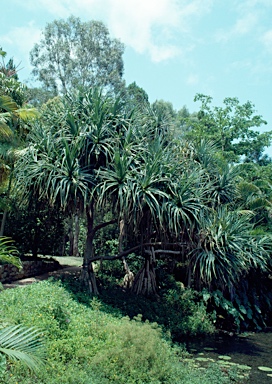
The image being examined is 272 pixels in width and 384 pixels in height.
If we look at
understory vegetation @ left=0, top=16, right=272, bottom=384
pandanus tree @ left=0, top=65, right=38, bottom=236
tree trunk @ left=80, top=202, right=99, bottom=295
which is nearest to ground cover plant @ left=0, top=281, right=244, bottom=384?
understory vegetation @ left=0, top=16, right=272, bottom=384

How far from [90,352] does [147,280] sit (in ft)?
20.6

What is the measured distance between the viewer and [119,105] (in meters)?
12.3

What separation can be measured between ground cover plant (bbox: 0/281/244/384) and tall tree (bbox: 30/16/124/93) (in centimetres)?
2363

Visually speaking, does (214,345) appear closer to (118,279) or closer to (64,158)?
(118,279)

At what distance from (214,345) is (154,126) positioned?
23.8 ft

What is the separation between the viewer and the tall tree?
97.0 feet

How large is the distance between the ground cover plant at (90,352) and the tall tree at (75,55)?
23626mm

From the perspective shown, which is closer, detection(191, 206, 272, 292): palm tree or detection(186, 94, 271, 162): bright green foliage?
detection(191, 206, 272, 292): palm tree

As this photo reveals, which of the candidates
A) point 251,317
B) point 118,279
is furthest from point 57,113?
point 251,317

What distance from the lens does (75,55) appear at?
2959 cm

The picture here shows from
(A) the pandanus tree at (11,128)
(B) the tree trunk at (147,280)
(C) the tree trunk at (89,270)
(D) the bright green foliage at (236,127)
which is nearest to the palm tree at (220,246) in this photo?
(B) the tree trunk at (147,280)

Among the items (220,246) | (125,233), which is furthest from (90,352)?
(125,233)

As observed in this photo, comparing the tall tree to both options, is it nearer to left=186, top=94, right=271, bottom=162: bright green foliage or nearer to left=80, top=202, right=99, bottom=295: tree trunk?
left=186, top=94, right=271, bottom=162: bright green foliage

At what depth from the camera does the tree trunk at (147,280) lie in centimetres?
1310
